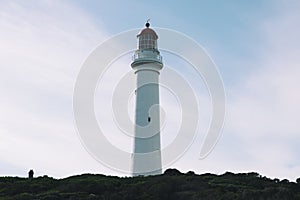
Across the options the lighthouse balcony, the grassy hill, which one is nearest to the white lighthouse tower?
the lighthouse balcony

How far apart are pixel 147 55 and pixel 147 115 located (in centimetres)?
500

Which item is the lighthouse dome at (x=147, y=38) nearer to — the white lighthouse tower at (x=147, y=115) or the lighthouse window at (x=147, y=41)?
the lighthouse window at (x=147, y=41)

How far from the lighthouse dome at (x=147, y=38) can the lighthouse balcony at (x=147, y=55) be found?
61cm

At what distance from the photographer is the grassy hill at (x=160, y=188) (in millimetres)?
27125

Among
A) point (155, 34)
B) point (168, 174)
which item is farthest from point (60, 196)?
point (155, 34)

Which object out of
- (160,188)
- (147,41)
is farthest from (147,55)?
→ (160,188)

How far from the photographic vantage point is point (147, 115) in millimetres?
39938

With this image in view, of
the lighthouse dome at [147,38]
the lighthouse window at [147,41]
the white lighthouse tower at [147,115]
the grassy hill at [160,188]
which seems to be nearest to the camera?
the grassy hill at [160,188]

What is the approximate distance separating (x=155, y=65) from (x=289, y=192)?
697 inches

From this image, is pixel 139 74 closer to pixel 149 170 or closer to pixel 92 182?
pixel 149 170

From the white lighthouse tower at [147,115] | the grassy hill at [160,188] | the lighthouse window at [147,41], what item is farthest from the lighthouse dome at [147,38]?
the grassy hill at [160,188]

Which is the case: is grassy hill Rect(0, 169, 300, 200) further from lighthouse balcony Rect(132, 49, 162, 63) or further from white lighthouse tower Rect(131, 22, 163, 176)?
lighthouse balcony Rect(132, 49, 162, 63)

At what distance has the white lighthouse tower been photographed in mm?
39469

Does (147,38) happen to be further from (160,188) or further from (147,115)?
(160,188)
